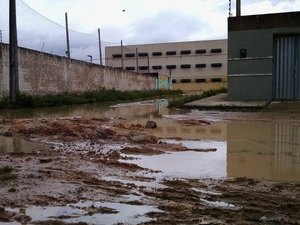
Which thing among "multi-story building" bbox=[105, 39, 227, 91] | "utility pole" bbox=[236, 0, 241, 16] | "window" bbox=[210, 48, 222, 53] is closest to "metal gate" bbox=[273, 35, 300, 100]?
"utility pole" bbox=[236, 0, 241, 16]

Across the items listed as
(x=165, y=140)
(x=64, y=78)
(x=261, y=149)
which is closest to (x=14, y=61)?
(x=64, y=78)

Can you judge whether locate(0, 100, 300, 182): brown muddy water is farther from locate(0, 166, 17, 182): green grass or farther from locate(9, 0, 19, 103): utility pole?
locate(9, 0, 19, 103): utility pole

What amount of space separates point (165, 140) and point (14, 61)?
42.1ft

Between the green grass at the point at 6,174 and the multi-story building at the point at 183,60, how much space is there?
63469mm

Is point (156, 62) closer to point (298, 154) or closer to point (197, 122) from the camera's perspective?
point (197, 122)

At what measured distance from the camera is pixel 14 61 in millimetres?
19031

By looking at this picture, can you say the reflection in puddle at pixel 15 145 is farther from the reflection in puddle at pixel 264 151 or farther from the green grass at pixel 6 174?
Answer: the reflection in puddle at pixel 264 151

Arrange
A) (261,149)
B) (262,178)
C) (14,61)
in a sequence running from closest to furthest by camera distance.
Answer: (262,178) → (261,149) → (14,61)

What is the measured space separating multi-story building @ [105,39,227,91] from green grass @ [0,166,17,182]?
208 feet

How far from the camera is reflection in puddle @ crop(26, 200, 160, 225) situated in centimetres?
352

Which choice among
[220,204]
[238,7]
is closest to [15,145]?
[220,204]

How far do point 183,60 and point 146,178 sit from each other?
2667 inches

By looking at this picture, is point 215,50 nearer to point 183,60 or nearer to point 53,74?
point 183,60

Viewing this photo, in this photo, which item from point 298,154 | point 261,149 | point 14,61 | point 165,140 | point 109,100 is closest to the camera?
point 298,154
